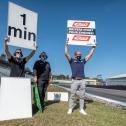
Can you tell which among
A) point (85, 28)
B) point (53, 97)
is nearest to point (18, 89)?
point (85, 28)

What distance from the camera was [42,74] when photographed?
34.9 ft

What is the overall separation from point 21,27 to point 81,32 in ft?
11.3

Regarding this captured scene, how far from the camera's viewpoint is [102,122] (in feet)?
28.2

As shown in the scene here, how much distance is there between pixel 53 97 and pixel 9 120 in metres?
7.49

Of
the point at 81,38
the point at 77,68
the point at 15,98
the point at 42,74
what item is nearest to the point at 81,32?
the point at 81,38

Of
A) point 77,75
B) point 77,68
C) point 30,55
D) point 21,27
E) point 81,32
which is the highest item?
point 81,32

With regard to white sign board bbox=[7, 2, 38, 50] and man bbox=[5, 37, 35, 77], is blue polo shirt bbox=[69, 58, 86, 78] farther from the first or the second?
man bbox=[5, 37, 35, 77]

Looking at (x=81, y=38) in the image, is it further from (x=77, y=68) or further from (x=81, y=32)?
(x=77, y=68)

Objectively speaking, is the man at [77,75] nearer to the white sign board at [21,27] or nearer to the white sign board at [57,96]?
the white sign board at [21,27]

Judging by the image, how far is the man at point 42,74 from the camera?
10498mm

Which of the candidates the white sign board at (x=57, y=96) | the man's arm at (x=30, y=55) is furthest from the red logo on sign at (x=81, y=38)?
the white sign board at (x=57, y=96)

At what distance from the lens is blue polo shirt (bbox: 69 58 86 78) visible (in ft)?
33.2

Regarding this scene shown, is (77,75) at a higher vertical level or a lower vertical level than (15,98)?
higher

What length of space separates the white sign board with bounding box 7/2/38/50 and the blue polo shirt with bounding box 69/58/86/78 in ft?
4.52
